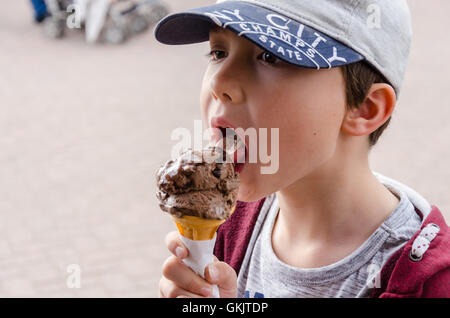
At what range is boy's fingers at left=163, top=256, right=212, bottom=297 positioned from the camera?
1.47 metres

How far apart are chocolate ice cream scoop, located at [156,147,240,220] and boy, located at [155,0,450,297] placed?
0.43ft

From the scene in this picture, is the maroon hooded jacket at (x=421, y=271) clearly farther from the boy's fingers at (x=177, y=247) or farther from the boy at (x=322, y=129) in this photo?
the boy's fingers at (x=177, y=247)

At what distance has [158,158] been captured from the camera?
576cm

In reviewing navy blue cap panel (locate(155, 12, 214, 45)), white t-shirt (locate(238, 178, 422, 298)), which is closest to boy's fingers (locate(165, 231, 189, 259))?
white t-shirt (locate(238, 178, 422, 298))

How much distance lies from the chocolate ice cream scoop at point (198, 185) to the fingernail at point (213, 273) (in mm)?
158

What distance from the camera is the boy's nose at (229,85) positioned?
59.5 inches

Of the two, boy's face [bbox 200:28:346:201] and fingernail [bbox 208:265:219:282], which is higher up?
boy's face [bbox 200:28:346:201]
